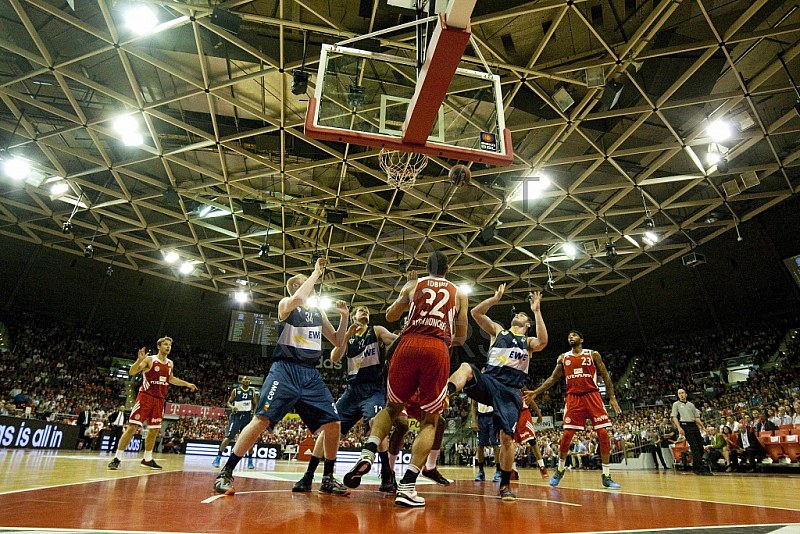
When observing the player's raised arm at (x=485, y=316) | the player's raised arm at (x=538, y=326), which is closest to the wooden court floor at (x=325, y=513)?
the player's raised arm at (x=538, y=326)

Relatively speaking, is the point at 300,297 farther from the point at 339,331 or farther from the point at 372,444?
the point at 372,444

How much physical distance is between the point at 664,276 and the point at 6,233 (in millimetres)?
31662

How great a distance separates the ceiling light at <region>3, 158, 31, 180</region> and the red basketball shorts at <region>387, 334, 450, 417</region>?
56.7 feet

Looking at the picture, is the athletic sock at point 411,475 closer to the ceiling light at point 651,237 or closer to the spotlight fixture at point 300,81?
the spotlight fixture at point 300,81

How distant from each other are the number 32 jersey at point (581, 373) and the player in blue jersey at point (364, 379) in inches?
125

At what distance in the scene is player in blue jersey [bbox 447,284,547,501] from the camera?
4730 millimetres

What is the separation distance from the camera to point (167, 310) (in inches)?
1033

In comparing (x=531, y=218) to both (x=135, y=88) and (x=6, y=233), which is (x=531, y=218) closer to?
(x=135, y=88)

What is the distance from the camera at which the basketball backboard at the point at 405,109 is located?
6.43 m

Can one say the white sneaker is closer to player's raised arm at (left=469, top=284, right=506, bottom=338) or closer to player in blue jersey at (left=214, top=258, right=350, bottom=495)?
player in blue jersey at (left=214, top=258, right=350, bottom=495)

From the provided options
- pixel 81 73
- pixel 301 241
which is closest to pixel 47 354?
pixel 301 241

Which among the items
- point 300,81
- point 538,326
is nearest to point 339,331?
point 538,326

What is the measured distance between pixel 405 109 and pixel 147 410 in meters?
6.30

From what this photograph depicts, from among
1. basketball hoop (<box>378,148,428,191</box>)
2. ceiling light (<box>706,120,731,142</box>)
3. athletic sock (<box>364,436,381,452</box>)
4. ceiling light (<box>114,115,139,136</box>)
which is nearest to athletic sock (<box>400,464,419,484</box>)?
athletic sock (<box>364,436,381,452</box>)
